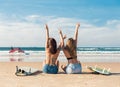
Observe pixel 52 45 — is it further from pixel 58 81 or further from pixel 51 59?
pixel 58 81

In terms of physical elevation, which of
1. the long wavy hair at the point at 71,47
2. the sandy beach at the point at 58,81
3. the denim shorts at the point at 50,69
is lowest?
the sandy beach at the point at 58,81

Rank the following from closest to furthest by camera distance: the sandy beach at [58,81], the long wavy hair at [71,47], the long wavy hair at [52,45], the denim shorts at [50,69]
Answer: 1. the sandy beach at [58,81]
2. the long wavy hair at [52,45]
3. the denim shorts at [50,69]
4. the long wavy hair at [71,47]

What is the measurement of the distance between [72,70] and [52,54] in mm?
872

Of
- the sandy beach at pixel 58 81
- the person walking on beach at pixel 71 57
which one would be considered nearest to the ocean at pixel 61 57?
the person walking on beach at pixel 71 57

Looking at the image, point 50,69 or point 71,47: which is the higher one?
point 71,47

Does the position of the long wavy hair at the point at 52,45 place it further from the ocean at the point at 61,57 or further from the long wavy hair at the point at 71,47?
the ocean at the point at 61,57

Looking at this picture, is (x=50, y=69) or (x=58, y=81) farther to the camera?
(x=50, y=69)

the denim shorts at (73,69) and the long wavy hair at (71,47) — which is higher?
the long wavy hair at (71,47)

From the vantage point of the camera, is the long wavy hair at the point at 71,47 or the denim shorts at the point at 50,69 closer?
the denim shorts at the point at 50,69

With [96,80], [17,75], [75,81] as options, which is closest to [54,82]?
[75,81]

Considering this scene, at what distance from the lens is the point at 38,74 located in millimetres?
10727

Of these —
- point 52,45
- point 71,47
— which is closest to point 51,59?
point 52,45

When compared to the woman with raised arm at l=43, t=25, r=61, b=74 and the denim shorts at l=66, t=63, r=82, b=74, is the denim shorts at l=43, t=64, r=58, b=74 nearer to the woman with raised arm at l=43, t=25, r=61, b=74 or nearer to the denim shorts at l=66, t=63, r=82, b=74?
the woman with raised arm at l=43, t=25, r=61, b=74

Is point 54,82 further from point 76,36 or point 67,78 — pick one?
point 76,36
